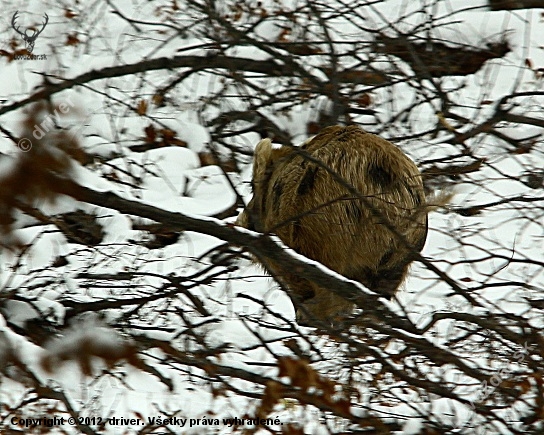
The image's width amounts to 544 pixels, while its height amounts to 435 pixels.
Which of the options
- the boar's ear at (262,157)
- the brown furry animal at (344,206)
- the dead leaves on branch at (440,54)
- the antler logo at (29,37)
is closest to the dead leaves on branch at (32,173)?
the brown furry animal at (344,206)

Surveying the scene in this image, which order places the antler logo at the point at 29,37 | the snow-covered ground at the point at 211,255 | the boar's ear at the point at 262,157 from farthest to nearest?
the antler logo at the point at 29,37 → the boar's ear at the point at 262,157 → the snow-covered ground at the point at 211,255

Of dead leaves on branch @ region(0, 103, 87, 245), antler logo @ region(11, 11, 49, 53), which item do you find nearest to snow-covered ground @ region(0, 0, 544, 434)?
dead leaves on branch @ region(0, 103, 87, 245)

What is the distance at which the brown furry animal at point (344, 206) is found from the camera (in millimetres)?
4699

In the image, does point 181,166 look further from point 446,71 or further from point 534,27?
point 534,27

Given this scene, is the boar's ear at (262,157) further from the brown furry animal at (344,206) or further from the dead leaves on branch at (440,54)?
the dead leaves on branch at (440,54)

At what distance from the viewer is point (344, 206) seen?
187 inches

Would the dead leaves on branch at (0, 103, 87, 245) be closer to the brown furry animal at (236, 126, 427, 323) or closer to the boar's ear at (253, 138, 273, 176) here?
the brown furry animal at (236, 126, 427, 323)

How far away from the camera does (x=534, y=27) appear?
9211 mm

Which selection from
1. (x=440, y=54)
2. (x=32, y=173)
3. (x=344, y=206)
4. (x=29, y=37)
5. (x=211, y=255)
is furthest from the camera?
(x=29, y=37)

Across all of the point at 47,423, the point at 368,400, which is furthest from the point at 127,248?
the point at 368,400

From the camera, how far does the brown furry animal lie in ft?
15.4

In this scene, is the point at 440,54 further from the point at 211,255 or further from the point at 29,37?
the point at 29,37

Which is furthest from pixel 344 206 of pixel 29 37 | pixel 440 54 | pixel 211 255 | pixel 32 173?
pixel 29 37

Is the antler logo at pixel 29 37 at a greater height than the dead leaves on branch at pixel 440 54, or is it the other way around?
the antler logo at pixel 29 37
